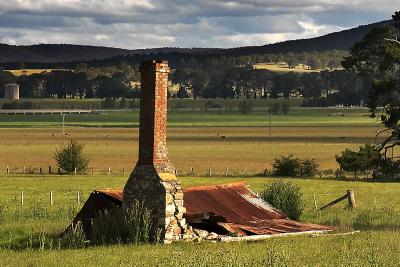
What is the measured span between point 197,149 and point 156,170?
69.3 meters

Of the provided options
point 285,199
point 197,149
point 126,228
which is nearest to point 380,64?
point 285,199

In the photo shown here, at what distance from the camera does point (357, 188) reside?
5053 cm

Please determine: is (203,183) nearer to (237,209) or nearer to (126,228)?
(237,209)

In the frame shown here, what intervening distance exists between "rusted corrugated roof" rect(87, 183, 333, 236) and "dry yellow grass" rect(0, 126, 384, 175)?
33526mm

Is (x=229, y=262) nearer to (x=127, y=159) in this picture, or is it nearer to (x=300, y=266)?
(x=300, y=266)

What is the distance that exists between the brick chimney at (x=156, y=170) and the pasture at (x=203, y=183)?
33.0 inches

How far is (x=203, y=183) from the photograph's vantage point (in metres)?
53.0

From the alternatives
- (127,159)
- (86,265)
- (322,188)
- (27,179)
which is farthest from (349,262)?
(127,159)

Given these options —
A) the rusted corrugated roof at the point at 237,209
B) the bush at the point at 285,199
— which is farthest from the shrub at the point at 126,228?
the bush at the point at 285,199

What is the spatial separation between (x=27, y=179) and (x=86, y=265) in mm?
36295

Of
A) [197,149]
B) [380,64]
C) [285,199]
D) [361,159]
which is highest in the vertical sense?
[380,64]

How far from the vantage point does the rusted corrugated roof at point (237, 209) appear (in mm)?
27364

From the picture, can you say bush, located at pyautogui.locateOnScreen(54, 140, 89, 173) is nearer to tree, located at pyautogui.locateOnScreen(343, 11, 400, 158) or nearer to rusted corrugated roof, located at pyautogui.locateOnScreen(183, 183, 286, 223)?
tree, located at pyautogui.locateOnScreen(343, 11, 400, 158)

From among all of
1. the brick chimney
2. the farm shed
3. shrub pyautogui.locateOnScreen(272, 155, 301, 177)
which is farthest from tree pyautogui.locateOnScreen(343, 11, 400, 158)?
the brick chimney
